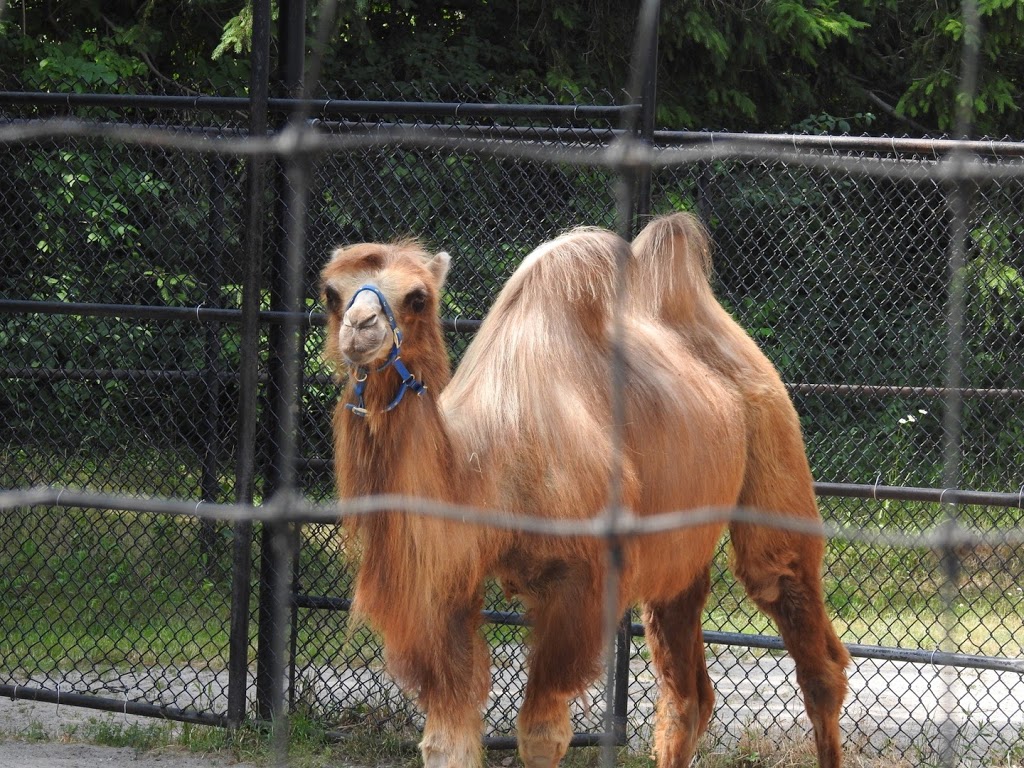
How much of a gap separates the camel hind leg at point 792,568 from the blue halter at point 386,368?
4.68 feet

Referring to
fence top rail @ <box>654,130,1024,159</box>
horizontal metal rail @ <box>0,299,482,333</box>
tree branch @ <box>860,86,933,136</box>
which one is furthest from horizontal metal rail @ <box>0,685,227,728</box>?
tree branch @ <box>860,86,933,136</box>

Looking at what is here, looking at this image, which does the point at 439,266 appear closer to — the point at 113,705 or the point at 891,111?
the point at 113,705

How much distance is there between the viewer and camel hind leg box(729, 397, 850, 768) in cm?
409

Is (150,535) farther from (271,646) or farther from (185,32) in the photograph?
(185,32)

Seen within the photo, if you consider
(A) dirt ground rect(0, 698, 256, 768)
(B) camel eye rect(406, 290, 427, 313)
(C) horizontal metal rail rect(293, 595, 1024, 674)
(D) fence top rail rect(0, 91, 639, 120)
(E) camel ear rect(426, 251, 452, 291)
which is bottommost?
(A) dirt ground rect(0, 698, 256, 768)

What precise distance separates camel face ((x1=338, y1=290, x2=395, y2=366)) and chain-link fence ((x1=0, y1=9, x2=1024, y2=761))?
1.50 meters

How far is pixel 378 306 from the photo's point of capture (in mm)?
3041

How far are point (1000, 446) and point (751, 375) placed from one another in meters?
3.01

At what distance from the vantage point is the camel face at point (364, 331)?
2.98m

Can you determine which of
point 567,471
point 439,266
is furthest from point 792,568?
point 439,266

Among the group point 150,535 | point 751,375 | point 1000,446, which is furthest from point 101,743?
point 1000,446

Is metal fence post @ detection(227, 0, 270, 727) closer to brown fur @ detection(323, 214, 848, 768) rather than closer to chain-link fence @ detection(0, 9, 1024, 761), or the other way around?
chain-link fence @ detection(0, 9, 1024, 761)

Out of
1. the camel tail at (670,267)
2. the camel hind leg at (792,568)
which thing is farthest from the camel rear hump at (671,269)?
the camel hind leg at (792,568)

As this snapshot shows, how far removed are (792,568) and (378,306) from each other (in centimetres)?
182
